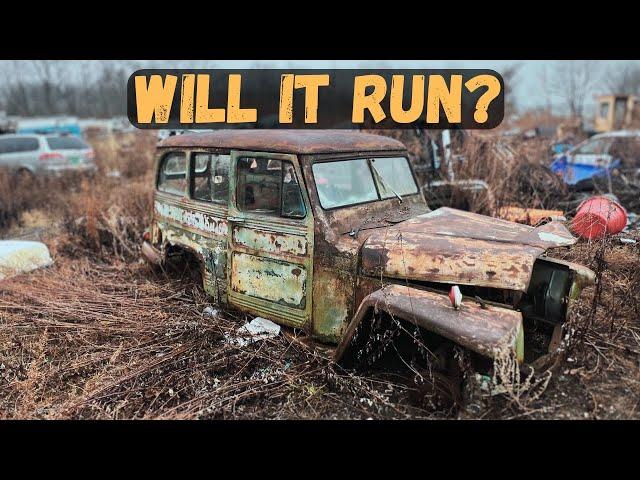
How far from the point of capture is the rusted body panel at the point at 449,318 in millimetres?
2660

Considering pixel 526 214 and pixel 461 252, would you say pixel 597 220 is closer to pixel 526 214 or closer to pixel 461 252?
pixel 526 214

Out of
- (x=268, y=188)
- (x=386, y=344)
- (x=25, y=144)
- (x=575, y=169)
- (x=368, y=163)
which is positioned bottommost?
(x=386, y=344)

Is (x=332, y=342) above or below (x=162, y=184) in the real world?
below

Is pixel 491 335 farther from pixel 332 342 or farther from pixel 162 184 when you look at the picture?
pixel 162 184

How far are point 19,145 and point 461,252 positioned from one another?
42.1 ft

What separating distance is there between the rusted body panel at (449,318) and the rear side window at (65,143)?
11.9m

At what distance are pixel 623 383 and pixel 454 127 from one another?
5.24 meters

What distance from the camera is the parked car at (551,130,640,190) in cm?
930

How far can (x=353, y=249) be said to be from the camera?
3.46 meters

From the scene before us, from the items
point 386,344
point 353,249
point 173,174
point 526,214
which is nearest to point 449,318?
point 386,344

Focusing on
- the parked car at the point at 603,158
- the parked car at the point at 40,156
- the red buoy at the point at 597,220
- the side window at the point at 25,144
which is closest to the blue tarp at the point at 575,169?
the parked car at the point at 603,158

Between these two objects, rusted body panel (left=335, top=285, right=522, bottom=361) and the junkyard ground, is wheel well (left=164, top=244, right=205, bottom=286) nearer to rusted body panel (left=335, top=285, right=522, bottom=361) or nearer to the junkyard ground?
the junkyard ground

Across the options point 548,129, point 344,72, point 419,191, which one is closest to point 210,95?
point 344,72

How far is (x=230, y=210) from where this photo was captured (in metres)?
4.07
